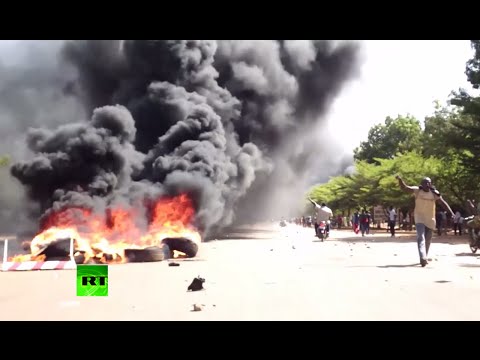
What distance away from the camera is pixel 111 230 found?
17328 millimetres

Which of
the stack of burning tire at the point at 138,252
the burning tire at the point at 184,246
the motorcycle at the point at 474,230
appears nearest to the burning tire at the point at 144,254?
the stack of burning tire at the point at 138,252

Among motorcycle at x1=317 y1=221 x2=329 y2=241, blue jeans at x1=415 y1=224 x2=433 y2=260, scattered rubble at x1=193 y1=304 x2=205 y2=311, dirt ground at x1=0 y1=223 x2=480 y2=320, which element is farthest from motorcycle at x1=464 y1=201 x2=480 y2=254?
scattered rubble at x1=193 y1=304 x2=205 y2=311

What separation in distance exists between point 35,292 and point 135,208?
9.93m

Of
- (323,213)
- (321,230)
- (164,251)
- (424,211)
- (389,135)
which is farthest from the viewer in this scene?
(389,135)

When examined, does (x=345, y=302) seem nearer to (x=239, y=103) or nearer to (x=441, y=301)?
(x=441, y=301)

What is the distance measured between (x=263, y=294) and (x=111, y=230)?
976 centimetres

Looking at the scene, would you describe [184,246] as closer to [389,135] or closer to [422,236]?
[422,236]

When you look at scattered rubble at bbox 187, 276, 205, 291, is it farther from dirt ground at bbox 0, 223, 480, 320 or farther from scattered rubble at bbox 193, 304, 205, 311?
scattered rubble at bbox 193, 304, 205, 311

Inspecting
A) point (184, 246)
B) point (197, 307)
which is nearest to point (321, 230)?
point (184, 246)

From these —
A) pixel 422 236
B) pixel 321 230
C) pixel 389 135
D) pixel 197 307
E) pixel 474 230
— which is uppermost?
pixel 389 135

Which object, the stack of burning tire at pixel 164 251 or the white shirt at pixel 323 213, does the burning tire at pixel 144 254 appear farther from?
the white shirt at pixel 323 213

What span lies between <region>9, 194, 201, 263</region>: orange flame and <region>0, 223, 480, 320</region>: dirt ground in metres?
1.99

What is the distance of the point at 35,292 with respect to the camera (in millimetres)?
9117

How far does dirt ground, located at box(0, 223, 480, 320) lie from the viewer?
6.74m
